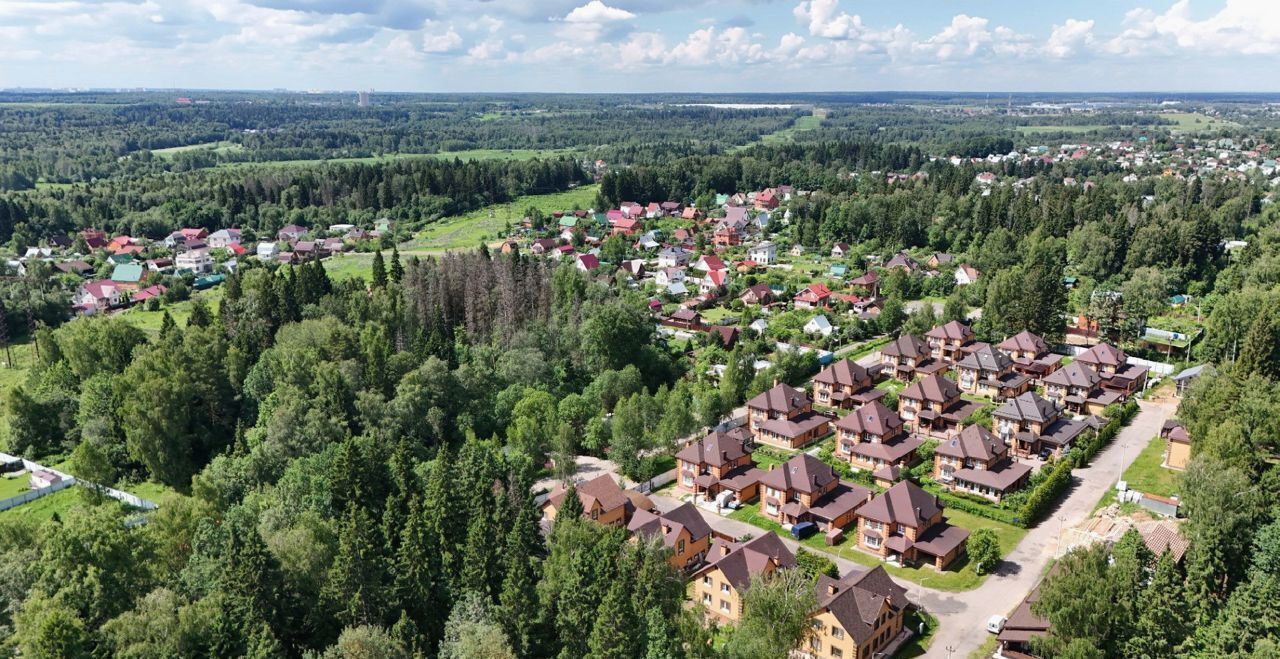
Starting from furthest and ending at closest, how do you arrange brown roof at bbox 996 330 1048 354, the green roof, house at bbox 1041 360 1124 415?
the green roof < brown roof at bbox 996 330 1048 354 < house at bbox 1041 360 1124 415

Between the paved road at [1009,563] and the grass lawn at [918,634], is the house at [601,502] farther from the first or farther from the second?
the grass lawn at [918,634]

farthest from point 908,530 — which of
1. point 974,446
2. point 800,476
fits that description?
point 974,446

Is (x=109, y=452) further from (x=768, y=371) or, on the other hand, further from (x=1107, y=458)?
(x=1107, y=458)

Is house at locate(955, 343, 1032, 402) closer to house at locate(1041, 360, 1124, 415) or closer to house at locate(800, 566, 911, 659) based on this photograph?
house at locate(1041, 360, 1124, 415)

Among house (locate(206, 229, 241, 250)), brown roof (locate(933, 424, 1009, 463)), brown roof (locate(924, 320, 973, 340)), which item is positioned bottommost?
brown roof (locate(933, 424, 1009, 463))

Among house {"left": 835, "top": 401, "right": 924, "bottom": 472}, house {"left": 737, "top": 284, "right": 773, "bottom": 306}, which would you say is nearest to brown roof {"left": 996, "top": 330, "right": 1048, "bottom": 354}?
house {"left": 835, "top": 401, "right": 924, "bottom": 472}

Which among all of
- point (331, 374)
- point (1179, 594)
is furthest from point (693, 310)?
point (1179, 594)
